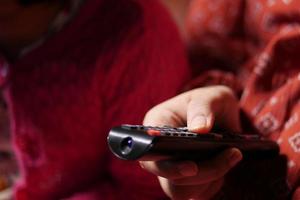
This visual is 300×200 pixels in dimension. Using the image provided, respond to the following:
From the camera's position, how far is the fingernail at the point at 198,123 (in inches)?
15.8

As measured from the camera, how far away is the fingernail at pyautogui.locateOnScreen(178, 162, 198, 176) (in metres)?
0.38

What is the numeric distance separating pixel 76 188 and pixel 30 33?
251 millimetres

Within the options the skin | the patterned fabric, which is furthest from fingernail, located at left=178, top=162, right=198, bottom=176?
the skin

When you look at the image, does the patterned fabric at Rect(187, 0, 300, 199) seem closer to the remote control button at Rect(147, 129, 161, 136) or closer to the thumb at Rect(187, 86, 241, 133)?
the thumb at Rect(187, 86, 241, 133)

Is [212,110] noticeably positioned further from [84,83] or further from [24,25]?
[24,25]

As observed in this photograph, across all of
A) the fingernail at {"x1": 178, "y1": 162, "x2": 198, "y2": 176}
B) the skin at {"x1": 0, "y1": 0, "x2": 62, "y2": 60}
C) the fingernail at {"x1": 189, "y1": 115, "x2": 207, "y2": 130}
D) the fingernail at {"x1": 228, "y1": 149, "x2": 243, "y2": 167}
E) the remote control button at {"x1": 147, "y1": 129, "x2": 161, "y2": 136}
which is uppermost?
the skin at {"x1": 0, "y1": 0, "x2": 62, "y2": 60}

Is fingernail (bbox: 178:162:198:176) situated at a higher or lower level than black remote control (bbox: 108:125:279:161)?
lower

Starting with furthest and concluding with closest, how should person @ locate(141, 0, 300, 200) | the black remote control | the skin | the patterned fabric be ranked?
1. the skin
2. the patterned fabric
3. person @ locate(141, 0, 300, 200)
4. the black remote control

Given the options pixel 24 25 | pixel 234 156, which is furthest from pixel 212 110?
pixel 24 25

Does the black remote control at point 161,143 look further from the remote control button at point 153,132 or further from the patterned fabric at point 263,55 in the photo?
the patterned fabric at point 263,55

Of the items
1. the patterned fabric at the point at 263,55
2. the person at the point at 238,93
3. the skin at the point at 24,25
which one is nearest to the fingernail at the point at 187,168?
the person at the point at 238,93

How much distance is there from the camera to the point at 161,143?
13.4 inches

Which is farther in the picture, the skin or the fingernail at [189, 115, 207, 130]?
the skin

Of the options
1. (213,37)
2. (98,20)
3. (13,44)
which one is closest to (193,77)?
(213,37)
